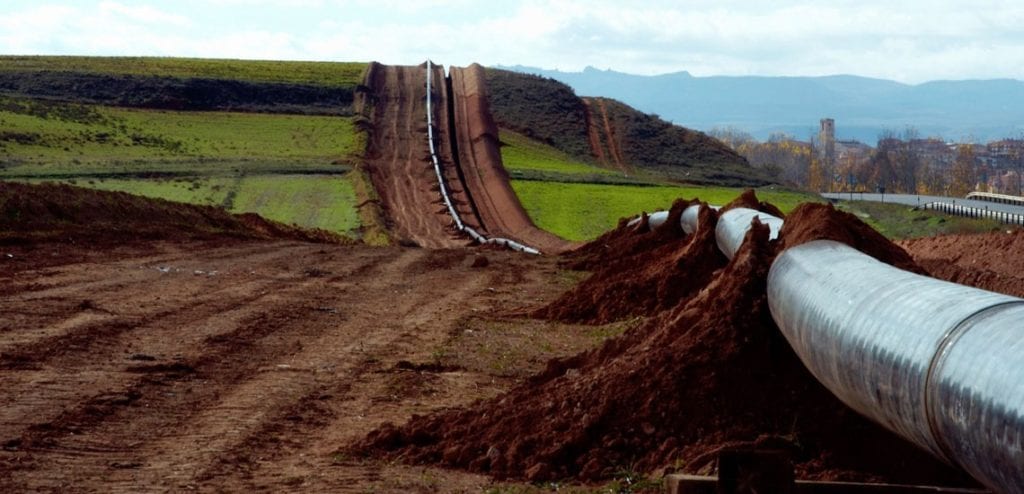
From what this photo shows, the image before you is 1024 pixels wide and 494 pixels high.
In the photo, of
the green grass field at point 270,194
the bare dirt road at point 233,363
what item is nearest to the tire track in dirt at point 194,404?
the bare dirt road at point 233,363

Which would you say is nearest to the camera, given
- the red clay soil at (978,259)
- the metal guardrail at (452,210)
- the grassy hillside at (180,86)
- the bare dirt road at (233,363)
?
the bare dirt road at (233,363)

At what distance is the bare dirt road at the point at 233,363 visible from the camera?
10.1 metres

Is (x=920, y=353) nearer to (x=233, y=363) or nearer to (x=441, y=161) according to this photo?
(x=233, y=363)

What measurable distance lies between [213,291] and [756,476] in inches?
663

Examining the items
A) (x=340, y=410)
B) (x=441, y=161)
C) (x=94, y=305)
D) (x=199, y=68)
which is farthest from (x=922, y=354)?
(x=199, y=68)

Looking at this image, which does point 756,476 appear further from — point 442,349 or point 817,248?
point 442,349

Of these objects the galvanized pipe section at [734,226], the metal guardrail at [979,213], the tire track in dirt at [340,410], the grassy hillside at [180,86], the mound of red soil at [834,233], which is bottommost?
the metal guardrail at [979,213]

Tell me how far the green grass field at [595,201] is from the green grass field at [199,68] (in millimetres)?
32670

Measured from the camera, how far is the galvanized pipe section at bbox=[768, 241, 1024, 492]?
19.6 ft

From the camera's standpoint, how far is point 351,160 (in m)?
67.1

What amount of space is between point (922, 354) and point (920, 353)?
0.08 feet

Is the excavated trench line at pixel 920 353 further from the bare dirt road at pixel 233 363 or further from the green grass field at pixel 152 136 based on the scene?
the green grass field at pixel 152 136

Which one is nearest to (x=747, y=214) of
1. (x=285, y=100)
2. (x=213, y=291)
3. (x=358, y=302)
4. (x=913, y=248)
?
(x=358, y=302)

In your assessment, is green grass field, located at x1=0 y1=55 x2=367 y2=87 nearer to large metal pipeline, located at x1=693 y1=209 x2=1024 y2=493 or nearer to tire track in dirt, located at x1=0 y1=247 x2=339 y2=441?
tire track in dirt, located at x1=0 y1=247 x2=339 y2=441
